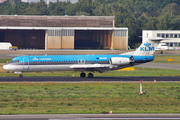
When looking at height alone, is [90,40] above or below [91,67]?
above

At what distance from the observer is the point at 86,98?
82.4ft

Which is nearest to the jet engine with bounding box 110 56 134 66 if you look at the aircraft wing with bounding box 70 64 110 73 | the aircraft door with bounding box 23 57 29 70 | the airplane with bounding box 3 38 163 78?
the airplane with bounding box 3 38 163 78

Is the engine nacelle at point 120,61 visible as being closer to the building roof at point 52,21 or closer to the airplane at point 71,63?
the airplane at point 71,63

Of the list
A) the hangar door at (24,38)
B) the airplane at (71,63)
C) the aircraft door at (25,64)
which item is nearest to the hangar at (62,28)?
the hangar door at (24,38)

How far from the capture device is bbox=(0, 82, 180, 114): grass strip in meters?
21.2

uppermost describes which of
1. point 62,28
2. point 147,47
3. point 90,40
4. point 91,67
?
point 62,28

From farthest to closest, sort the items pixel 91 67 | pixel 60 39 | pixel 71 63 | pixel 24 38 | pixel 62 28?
pixel 24 38, pixel 60 39, pixel 62 28, pixel 71 63, pixel 91 67

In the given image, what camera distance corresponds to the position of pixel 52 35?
108312mm

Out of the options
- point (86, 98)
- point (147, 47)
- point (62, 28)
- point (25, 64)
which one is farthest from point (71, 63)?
point (62, 28)

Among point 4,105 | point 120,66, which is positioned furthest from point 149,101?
point 120,66

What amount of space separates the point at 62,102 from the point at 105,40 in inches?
3900

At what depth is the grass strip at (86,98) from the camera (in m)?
21.2

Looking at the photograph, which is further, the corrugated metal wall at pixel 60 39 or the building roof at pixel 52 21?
the corrugated metal wall at pixel 60 39

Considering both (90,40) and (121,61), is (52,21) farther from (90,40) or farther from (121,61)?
(121,61)
